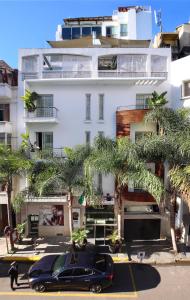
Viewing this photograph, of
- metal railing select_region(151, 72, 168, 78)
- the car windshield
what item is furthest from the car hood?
metal railing select_region(151, 72, 168, 78)

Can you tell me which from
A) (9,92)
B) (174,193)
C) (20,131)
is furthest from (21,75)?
(174,193)

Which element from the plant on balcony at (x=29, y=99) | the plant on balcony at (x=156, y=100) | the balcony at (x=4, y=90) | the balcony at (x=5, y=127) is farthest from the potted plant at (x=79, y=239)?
the balcony at (x=4, y=90)

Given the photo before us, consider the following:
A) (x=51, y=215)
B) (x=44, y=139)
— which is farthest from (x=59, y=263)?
(x=44, y=139)

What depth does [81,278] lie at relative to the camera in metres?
15.7

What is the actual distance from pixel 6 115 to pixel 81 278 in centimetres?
1457

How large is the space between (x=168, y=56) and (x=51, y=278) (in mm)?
18324

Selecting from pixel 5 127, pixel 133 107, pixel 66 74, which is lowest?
pixel 5 127

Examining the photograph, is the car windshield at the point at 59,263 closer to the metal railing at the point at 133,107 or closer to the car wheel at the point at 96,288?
the car wheel at the point at 96,288

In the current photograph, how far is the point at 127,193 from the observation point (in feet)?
76.4

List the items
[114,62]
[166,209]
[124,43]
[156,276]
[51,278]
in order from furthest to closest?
[124,43] → [114,62] → [166,209] → [156,276] → [51,278]

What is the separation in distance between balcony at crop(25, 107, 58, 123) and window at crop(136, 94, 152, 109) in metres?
6.46

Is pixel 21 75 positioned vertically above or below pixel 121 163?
above

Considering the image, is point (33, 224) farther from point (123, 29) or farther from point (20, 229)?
point (123, 29)

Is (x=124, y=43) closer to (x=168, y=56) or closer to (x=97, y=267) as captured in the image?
(x=168, y=56)
